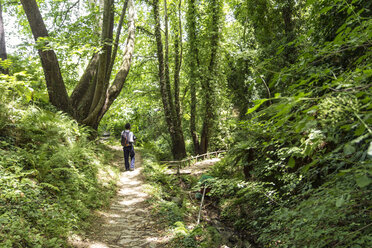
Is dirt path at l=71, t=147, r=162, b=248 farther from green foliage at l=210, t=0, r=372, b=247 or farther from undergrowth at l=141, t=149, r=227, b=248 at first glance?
green foliage at l=210, t=0, r=372, b=247

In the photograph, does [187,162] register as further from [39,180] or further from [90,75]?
[39,180]

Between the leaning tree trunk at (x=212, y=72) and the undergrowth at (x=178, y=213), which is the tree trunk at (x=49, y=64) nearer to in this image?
the undergrowth at (x=178, y=213)

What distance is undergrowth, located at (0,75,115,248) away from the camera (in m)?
3.62

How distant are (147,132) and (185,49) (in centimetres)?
661

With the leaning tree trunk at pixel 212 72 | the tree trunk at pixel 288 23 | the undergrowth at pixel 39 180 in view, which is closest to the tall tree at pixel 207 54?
the leaning tree trunk at pixel 212 72

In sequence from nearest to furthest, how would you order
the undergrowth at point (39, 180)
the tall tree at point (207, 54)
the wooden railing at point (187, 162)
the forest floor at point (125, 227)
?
1. the undergrowth at point (39, 180)
2. the forest floor at point (125, 227)
3. the wooden railing at point (187, 162)
4. the tall tree at point (207, 54)

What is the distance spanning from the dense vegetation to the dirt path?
43 centimetres

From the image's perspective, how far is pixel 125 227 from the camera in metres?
→ 5.49

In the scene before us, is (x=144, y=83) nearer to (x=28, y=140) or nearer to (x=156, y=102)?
(x=156, y=102)

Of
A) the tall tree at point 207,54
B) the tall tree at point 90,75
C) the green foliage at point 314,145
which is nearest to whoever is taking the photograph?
the green foliage at point 314,145

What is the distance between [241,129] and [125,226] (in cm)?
567

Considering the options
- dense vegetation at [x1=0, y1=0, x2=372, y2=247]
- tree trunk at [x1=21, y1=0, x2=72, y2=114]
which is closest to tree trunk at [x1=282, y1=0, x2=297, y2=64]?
dense vegetation at [x1=0, y1=0, x2=372, y2=247]

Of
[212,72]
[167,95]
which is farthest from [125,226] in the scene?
[212,72]

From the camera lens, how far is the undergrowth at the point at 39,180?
3.62 m
